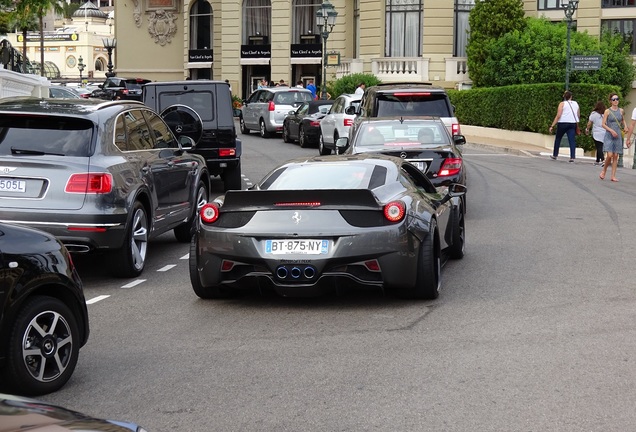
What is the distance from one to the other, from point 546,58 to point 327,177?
111 feet

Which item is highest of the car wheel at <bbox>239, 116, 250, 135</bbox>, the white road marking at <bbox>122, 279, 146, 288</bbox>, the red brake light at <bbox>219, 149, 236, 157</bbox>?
the red brake light at <bbox>219, 149, 236, 157</bbox>

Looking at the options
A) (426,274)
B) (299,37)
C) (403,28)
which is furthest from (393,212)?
(299,37)

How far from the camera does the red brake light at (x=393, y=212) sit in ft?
30.7

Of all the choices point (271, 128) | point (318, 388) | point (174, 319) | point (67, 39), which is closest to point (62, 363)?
point (318, 388)

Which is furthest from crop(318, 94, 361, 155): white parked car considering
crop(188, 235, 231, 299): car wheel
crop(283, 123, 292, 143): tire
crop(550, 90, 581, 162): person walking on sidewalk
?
crop(188, 235, 231, 299): car wheel

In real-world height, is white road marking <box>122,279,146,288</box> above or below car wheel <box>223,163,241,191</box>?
below

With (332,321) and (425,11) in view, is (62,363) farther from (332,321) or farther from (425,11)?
(425,11)

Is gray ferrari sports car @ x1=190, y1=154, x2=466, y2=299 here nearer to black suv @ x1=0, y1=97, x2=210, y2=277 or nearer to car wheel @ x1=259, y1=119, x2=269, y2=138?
black suv @ x1=0, y1=97, x2=210, y2=277

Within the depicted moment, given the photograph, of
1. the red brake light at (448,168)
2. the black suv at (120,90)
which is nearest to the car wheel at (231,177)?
the red brake light at (448,168)

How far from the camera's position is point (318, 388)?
6.96 meters

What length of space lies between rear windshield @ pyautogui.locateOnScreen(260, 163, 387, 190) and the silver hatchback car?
26.5 meters

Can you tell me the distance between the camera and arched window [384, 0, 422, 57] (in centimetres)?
5034

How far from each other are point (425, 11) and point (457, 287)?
1588 inches

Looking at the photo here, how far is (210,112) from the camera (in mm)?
19375
